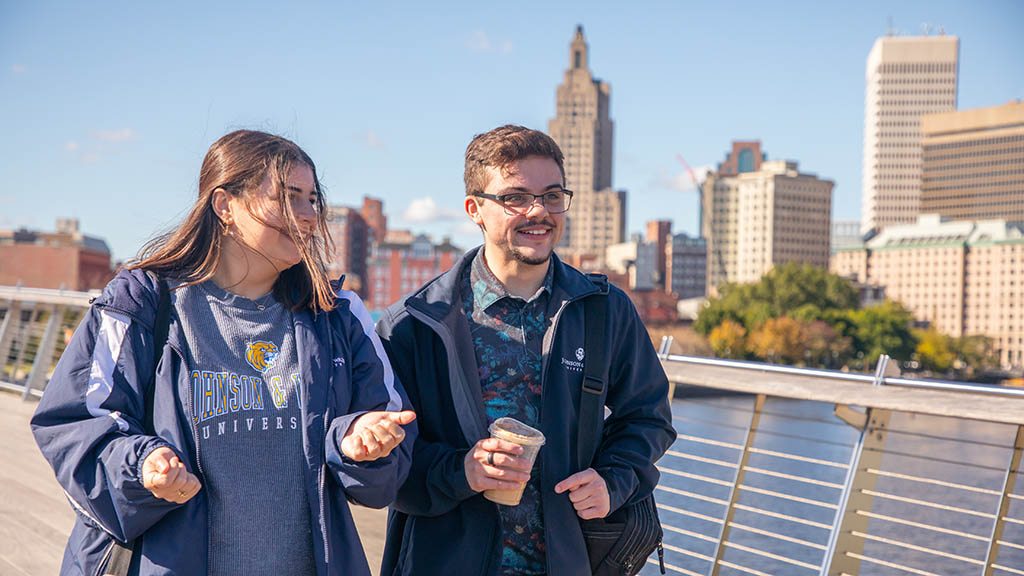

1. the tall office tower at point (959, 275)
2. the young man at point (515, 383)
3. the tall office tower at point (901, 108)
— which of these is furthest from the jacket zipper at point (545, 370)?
the tall office tower at point (901, 108)

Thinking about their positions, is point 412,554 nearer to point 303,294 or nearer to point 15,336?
point 303,294

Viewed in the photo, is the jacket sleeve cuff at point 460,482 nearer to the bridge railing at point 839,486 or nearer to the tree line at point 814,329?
the bridge railing at point 839,486

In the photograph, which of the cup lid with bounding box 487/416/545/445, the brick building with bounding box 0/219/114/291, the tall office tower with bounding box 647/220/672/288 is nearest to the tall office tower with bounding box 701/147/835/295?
the tall office tower with bounding box 647/220/672/288

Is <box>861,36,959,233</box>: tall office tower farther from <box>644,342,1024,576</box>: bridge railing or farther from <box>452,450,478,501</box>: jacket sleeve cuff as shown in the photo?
<box>452,450,478,501</box>: jacket sleeve cuff

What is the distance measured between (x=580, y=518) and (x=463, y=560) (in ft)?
0.92

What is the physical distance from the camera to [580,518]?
2.14m

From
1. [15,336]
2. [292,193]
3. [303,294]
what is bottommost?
[15,336]

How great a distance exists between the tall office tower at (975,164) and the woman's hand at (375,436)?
125 m

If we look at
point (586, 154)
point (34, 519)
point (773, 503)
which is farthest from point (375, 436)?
point (586, 154)

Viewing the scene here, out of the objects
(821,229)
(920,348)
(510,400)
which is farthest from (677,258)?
(510,400)

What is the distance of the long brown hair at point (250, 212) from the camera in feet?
6.47

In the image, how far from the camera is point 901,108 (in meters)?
140

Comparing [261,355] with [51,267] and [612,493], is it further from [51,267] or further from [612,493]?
[51,267]

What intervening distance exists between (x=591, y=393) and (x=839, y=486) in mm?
1929
